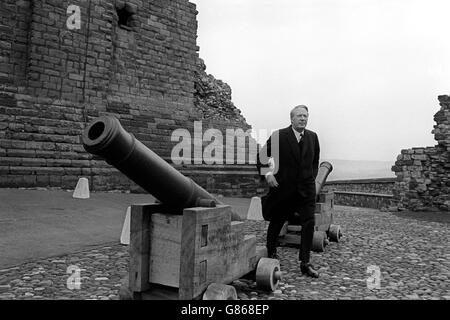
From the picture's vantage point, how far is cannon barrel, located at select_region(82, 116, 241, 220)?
7.47 ft

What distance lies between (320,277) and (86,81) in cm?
965

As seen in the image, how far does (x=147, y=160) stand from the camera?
2533 millimetres

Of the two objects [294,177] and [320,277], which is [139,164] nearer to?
[294,177]

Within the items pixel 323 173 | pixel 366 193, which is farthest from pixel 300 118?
pixel 366 193

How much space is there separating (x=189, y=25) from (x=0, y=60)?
6840 mm

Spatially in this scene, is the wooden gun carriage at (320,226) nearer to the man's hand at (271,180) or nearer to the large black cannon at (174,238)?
the man's hand at (271,180)

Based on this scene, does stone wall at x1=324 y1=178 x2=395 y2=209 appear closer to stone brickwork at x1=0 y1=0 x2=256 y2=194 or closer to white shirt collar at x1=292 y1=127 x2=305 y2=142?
stone brickwork at x1=0 y1=0 x2=256 y2=194

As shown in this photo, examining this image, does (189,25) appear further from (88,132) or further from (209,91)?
(88,132)

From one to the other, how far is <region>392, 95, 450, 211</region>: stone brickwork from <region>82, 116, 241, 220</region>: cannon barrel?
41.2 ft

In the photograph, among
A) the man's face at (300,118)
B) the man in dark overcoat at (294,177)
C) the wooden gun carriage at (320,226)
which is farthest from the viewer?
the wooden gun carriage at (320,226)

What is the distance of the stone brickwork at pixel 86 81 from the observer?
9992 mm

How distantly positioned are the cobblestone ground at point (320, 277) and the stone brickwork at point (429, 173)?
7952 mm

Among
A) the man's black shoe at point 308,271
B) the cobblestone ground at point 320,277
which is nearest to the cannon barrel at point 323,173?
the cobblestone ground at point 320,277

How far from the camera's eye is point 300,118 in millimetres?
4336
